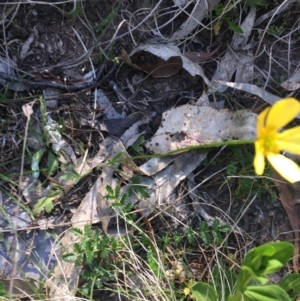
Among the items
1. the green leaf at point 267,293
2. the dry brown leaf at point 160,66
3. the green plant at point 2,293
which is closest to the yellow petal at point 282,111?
the green leaf at point 267,293

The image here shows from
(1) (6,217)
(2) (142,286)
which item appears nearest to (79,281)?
(2) (142,286)

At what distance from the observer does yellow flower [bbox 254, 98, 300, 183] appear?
1296 millimetres

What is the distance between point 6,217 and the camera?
183 centimetres

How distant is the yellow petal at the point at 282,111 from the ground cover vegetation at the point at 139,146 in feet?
1.30

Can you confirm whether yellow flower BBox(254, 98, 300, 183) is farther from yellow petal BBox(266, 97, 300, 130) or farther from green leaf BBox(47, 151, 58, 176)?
green leaf BBox(47, 151, 58, 176)

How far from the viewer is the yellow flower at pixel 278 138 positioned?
4.25 ft

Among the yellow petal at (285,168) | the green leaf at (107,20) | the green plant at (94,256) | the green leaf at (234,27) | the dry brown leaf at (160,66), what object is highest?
the green leaf at (234,27)

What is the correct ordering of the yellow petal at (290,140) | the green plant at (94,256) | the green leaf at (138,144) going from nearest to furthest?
the yellow petal at (290,140) < the green plant at (94,256) < the green leaf at (138,144)

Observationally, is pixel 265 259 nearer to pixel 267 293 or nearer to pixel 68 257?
pixel 267 293

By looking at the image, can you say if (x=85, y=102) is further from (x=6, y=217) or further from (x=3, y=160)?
(x=6, y=217)

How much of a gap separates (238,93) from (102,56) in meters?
0.57

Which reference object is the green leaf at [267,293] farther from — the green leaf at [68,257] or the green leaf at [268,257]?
the green leaf at [68,257]

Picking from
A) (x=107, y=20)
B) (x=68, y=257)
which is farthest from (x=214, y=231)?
(x=107, y=20)

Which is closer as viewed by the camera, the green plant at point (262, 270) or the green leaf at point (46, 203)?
the green plant at point (262, 270)
